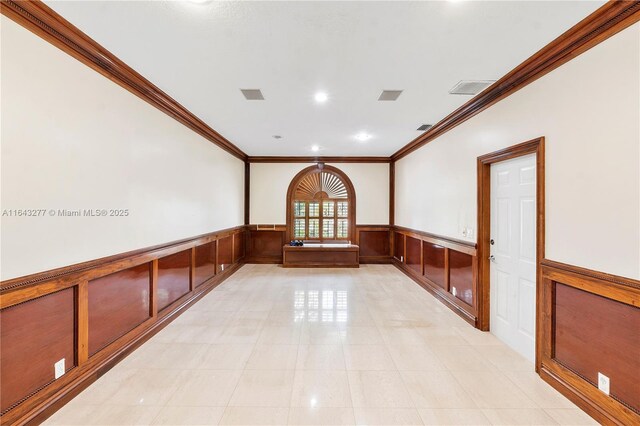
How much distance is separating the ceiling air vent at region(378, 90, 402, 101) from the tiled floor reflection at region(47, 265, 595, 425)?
2804mm

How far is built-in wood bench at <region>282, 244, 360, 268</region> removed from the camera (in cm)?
698

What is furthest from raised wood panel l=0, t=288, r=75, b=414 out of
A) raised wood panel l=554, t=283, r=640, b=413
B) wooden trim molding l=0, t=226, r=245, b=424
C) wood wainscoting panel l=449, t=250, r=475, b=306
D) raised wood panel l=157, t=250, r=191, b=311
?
wood wainscoting panel l=449, t=250, r=475, b=306

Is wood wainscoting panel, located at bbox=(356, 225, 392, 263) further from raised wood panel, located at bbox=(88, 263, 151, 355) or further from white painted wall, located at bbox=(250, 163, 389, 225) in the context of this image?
raised wood panel, located at bbox=(88, 263, 151, 355)

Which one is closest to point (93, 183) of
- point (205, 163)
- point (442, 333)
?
point (205, 163)

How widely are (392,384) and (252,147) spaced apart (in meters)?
5.28

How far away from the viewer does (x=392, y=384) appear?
7.84 ft

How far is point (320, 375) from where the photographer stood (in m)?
2.52

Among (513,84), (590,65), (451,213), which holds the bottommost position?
(451,213)

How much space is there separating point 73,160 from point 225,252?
155 inches

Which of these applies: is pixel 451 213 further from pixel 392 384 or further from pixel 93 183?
pixel 93 183

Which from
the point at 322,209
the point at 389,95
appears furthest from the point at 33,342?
the point at 322,209

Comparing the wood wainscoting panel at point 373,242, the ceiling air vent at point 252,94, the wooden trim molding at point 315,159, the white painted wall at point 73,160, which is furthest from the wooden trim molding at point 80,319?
the wood wainscoting panel at point 373,242

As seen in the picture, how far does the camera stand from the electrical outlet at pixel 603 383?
1954 millimetres

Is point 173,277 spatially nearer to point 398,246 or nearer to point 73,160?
point 73,160
